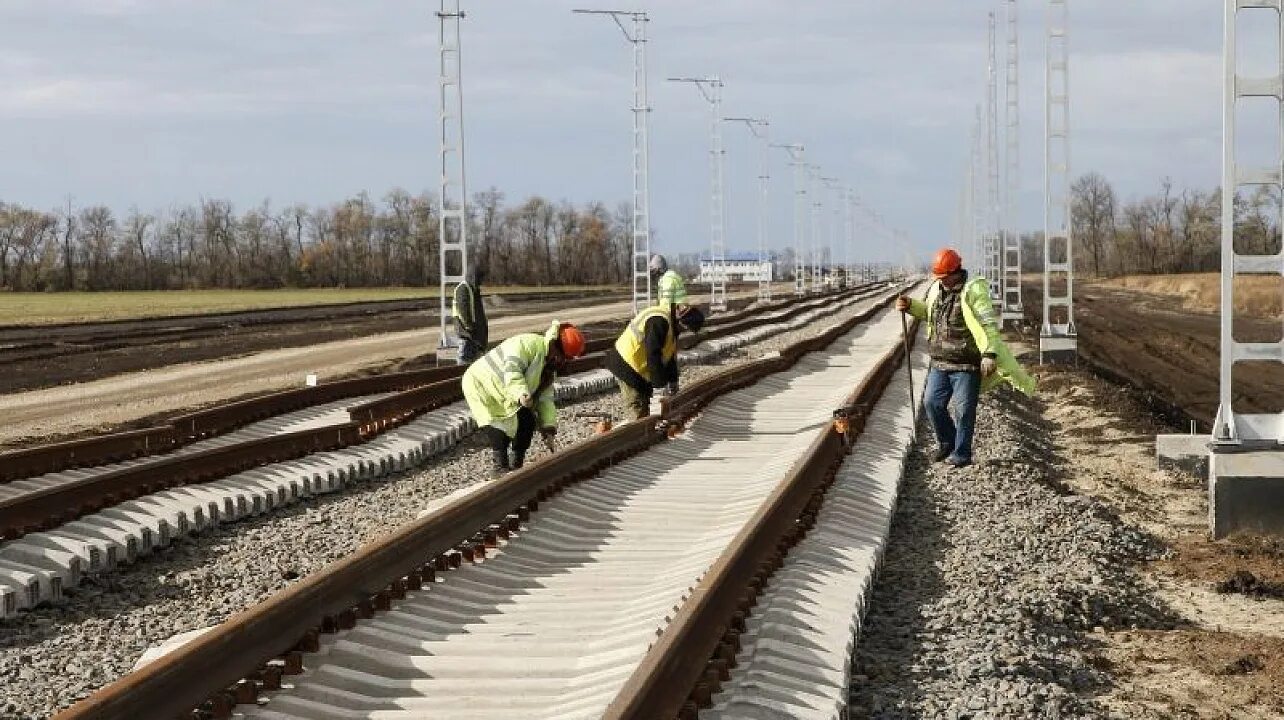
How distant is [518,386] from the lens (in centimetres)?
1319

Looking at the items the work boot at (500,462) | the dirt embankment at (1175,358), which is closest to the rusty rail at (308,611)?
the work boot at (500,462)

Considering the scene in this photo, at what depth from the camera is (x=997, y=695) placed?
693 cm

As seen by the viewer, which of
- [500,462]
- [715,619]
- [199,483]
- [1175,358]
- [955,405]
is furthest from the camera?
[1175,358]

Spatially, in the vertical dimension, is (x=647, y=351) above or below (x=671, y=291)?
below

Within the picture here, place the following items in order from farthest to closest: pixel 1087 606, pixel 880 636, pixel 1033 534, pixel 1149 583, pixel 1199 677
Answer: pixel 1033 534 → pixel 1149 583 → pixel 1087 606 → pixel 880 636 → pixel 1199 677

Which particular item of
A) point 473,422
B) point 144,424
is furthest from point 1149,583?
point 144,424

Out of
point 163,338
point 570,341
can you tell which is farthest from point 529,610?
point 163,338

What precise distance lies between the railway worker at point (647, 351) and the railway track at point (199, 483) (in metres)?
2.14

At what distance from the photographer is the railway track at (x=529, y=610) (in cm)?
646

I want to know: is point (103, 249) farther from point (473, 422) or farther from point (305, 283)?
point (473, 422)

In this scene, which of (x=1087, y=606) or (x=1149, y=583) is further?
(x=1149, y=583)

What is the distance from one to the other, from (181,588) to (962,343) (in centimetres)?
697

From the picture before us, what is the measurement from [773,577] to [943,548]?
207cm

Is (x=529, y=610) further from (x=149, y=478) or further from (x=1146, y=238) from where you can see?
(x=1146, y=238)
